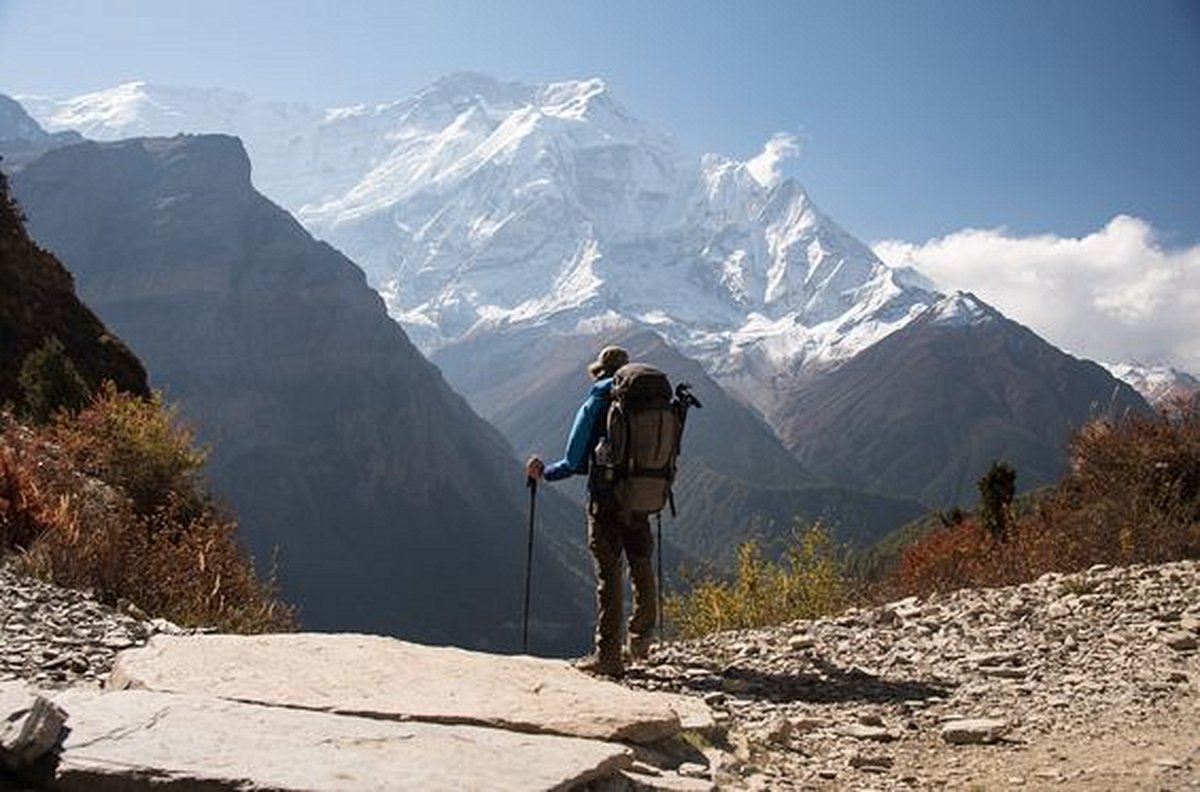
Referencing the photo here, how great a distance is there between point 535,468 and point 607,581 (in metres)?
1.19

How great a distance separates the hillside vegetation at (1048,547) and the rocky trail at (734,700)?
3172mm

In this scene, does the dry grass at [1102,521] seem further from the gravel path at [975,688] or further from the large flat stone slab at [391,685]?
the large flat stone slab at [391,685]

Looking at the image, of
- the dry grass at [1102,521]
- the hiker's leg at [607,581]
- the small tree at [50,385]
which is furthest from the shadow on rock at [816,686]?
the small tree at [50,385]

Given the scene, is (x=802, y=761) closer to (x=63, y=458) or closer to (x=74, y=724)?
Answer: (x=74, y=724)

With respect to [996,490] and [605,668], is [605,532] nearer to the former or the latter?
[605,668]

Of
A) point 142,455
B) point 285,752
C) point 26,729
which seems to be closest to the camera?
point 26,729

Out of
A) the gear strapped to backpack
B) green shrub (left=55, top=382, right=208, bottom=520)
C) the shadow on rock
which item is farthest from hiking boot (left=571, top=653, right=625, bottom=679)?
green shrub (left=55, top=382, right=208, bottom=520)

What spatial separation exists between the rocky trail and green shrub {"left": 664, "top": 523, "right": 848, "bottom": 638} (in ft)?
11.3

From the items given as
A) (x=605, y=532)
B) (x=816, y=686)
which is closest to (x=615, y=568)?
(x=605, y=532)

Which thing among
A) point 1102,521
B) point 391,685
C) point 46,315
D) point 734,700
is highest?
point 46,315

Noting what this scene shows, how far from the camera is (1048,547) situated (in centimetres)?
1389

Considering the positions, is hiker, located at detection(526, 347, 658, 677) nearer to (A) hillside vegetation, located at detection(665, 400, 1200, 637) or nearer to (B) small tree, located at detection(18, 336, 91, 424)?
(A) hillside vegetation, located at detection(665, 400, 1200, 637)

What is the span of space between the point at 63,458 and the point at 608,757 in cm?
1143

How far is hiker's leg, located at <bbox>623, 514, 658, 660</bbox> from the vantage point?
9.15m
